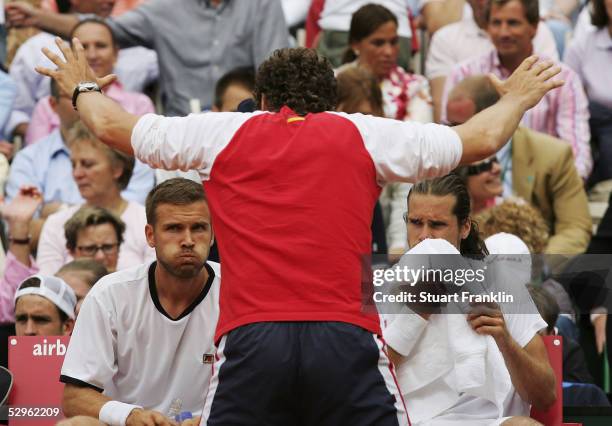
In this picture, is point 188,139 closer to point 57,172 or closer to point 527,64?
point 527,64

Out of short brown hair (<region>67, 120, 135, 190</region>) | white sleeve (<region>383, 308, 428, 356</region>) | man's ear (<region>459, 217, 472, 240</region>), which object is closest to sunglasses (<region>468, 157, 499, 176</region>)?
short brown hair (<region>67, 120, 135, 190</region>)

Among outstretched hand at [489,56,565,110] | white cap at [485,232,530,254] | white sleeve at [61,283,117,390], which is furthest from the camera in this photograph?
white cap at [485,232,530,254]

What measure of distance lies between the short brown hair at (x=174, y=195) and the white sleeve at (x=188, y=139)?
101 centimetres

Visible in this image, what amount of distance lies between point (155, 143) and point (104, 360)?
117 cm

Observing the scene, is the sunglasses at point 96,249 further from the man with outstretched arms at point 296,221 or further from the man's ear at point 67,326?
the man with outstretched arms at point 296,221

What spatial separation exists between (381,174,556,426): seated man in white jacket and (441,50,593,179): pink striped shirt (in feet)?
12.8

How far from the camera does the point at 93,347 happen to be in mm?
5402

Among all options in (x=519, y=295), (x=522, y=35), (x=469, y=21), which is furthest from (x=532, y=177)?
(x=519, y=295)

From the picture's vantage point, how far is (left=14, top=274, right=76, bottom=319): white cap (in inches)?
263

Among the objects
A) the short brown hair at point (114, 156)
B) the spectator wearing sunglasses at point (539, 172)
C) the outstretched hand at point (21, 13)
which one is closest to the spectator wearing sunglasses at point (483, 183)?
the spectator wearing sunglasses at point (539, 172)

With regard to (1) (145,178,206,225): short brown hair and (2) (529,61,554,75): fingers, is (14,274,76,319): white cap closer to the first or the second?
(1) (145,178,206,225): short brown hair

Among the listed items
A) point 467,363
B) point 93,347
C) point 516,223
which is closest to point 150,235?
point 93,347

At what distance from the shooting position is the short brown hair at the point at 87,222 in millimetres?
7867

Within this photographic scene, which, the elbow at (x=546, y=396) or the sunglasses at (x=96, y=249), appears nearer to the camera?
the elbow at (x=546, y=396)
